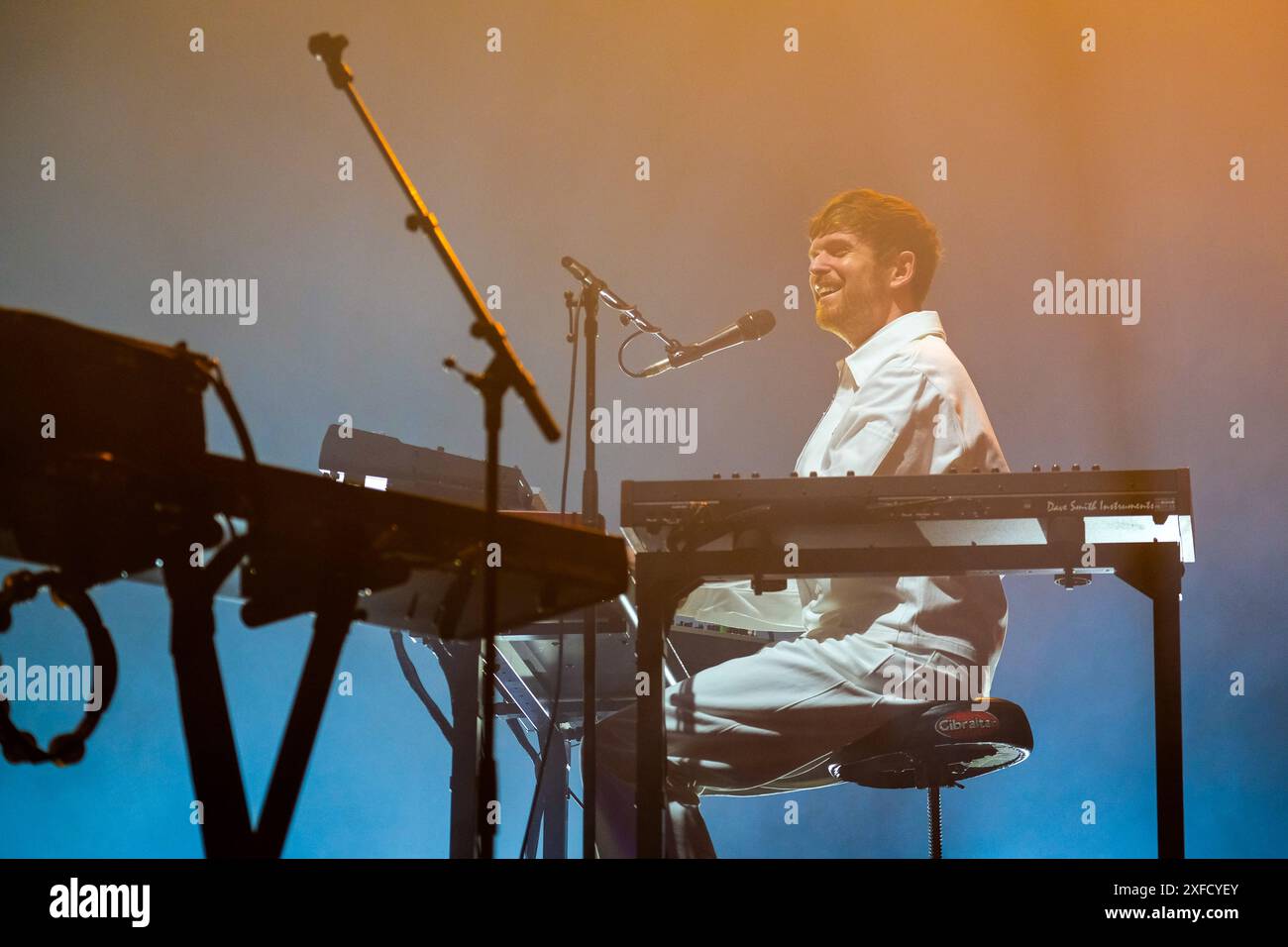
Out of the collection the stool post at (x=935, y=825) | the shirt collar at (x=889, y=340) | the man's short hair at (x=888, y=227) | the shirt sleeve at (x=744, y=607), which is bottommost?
the stool post at (x=935, y=825)

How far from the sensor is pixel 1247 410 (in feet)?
13.5

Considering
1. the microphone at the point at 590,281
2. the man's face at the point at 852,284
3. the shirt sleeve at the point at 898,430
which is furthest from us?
the man's face at the point at 852,284

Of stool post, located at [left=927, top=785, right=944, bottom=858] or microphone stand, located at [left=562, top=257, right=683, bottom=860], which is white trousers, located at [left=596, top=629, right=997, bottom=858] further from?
stool post, located at [left=927, top=785, right=944, bottom=858]

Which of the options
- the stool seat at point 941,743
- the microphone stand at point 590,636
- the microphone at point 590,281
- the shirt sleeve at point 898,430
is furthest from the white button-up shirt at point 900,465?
the microphone at point 590,281

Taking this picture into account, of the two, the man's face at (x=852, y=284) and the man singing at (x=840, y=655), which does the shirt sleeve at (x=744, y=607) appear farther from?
the man's face at (x=852, y=284)

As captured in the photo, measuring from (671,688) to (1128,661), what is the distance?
2.11 m

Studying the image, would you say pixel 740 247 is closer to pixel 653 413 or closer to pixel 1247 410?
pixel 653 413

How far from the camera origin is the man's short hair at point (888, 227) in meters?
3.34

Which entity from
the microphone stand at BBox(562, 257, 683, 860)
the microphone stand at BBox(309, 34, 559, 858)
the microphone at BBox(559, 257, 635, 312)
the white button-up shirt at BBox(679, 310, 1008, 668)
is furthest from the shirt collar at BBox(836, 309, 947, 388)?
the microphone stand at BBox(309, 34, 559, 858)

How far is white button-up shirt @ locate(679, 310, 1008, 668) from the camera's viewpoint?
2582 mm

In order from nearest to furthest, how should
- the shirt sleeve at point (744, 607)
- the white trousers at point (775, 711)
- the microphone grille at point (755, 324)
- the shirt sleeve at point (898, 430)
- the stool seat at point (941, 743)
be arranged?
the stool seat at point (941, 743) < the white trousers at point (775, 711) < the shirt sleeve at point (898, 430) < the shirt sleeve at point (744, 607) < the microphone grille at point (755, 324)

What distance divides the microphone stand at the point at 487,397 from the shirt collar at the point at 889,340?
1.26 meters

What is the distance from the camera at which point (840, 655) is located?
2.55 metres

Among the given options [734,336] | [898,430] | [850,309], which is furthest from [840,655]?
[850,309]
